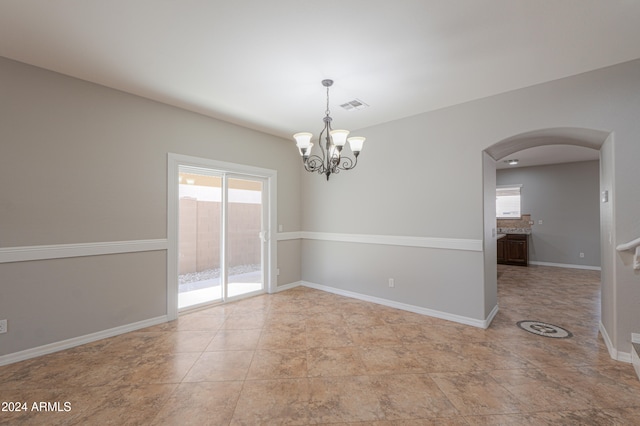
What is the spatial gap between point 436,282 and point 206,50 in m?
3.83

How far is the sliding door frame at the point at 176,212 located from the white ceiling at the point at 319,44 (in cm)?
90

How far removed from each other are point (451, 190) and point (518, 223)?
18.8ft

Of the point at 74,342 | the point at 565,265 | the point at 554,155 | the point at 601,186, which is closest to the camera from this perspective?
the point at 74,342

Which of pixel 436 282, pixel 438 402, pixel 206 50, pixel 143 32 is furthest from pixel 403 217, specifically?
pixel 143 32

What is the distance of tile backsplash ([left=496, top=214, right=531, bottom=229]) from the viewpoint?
7.68 m

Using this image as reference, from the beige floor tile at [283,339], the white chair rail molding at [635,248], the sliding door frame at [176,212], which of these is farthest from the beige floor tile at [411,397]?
the sliding door frame at [176,212]

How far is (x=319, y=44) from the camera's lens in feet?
7.75

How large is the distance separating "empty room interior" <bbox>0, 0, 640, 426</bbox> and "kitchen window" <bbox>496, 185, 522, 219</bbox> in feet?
11.7

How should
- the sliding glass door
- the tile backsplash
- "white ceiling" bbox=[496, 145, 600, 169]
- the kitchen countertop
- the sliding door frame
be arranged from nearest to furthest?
the sliding door frame, the sliding glass door, "white ceiling" bbox=[496, 145, 600, 169], the kitchen countertop, the tile backsplash

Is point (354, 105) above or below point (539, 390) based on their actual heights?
above

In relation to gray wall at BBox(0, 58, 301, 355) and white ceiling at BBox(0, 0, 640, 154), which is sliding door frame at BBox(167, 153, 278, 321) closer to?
gray wall at BBox(0, 58, 301, 355)

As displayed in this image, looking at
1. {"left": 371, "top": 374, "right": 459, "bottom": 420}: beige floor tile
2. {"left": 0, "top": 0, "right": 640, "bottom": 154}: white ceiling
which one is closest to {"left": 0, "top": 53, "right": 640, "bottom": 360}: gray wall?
{"left": 0, "top": 0, "right": 640, "bottom": 154}: white ceiling

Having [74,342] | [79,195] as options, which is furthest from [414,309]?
[79,195]

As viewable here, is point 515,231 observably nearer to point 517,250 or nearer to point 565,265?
point 517,250
